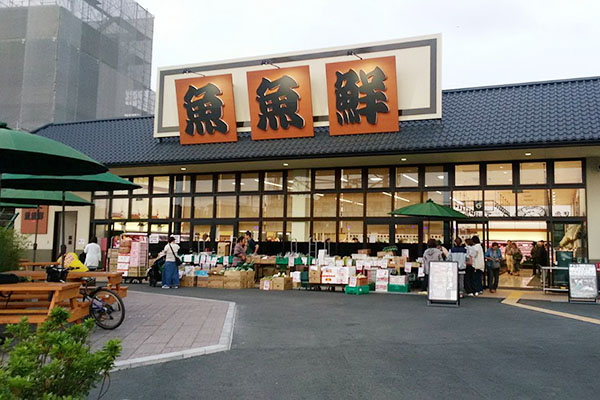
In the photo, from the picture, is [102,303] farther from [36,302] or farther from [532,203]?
[532,203]

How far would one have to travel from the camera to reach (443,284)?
1322 cm

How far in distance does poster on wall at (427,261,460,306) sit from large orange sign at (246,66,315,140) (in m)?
7.47

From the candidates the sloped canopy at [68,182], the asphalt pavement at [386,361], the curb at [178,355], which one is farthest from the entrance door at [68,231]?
the curb at [178,355]

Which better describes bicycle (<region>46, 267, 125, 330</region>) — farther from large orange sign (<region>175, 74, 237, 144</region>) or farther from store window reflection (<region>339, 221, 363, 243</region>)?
large orange sign (<region>175, 74, 237, 144</region>)

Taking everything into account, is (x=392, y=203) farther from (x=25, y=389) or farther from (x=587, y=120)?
(x=25, y=389)

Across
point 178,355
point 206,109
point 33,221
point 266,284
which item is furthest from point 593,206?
point 33,221

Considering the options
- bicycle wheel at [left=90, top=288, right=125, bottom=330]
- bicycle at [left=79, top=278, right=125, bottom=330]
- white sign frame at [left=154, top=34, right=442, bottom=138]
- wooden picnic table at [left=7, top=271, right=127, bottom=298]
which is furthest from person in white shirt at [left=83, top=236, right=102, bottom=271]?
white sign frame at [left=154, top=34, right=442, bottom=138]

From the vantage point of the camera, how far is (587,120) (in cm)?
1541

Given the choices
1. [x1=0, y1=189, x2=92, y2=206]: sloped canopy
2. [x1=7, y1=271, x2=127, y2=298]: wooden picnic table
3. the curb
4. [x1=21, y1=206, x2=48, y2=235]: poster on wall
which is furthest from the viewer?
[x1=21, y1=206, x2=48, y2=235]: poster on wall

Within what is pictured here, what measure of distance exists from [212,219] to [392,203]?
24.1 ft

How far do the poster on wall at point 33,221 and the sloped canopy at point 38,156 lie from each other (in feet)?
54.9

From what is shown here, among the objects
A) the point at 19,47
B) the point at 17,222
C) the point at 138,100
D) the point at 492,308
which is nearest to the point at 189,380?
the point at 492,308

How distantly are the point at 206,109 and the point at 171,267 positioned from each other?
6752 mm

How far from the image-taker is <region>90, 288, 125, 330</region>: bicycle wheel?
29.5 feet
